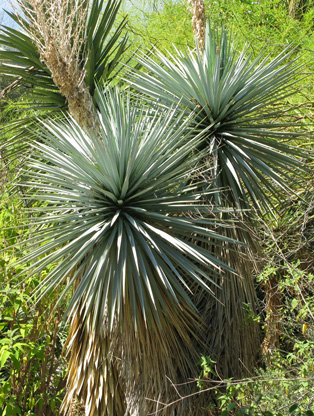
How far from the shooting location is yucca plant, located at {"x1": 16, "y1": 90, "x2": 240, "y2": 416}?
359cm

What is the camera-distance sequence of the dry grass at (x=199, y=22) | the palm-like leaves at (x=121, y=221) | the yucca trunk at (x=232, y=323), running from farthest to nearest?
the dry grass at (x=199, y=22)
the yucca trunk at (x=232, y=323)
the palm-like leaves at (x=121, y=221)

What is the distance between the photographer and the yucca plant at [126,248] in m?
3.59

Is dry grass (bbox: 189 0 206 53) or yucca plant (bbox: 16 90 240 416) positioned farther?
dry grass (bbox: 189 0 206 53)

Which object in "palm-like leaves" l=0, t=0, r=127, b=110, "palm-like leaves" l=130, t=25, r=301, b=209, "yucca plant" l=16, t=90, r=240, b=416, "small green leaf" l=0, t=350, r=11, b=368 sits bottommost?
"small green leaf" l=0, t=350, r=11, b=368

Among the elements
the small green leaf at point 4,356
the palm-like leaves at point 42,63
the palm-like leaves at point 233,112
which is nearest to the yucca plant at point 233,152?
the palm-like leaves at point 233,112

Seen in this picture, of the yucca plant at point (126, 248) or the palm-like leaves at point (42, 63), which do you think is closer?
the yucca plant at point (126, 248)

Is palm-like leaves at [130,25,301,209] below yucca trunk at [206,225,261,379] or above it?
above

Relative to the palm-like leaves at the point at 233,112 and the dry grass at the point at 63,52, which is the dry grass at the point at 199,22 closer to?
the palm-like leaves at the point at 233,112

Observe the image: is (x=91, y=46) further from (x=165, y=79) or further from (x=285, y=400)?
(x=285, y=400)

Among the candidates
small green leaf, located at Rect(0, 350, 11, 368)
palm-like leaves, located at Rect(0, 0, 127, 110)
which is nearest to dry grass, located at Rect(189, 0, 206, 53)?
palm-like leaves, located at Rect(0, 0, 127, 110)

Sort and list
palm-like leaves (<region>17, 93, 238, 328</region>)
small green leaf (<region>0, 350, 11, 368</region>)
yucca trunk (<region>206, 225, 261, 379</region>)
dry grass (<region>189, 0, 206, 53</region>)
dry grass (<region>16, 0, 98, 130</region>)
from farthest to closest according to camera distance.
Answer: dry grass (<region>189, 0, 206, 53</region>) → yucca trunk (<region>206, 225, 261, 379</region>) → small green leaf (<region>0, 350, 11, 368</region>) → palm-like leaves (<region>17, 93, 238, 328</region>) → dry grass (<region>16, 0, 98, 130</region>)

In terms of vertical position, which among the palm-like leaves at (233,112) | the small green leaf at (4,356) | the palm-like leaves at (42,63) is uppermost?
the palm-like leaves at (42,63)

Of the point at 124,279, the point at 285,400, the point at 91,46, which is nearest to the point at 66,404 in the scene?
the point at 124,279

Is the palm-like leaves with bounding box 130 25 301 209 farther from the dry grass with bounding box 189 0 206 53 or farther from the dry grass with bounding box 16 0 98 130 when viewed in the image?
the dry grass with bounding box 16 0 98 130
